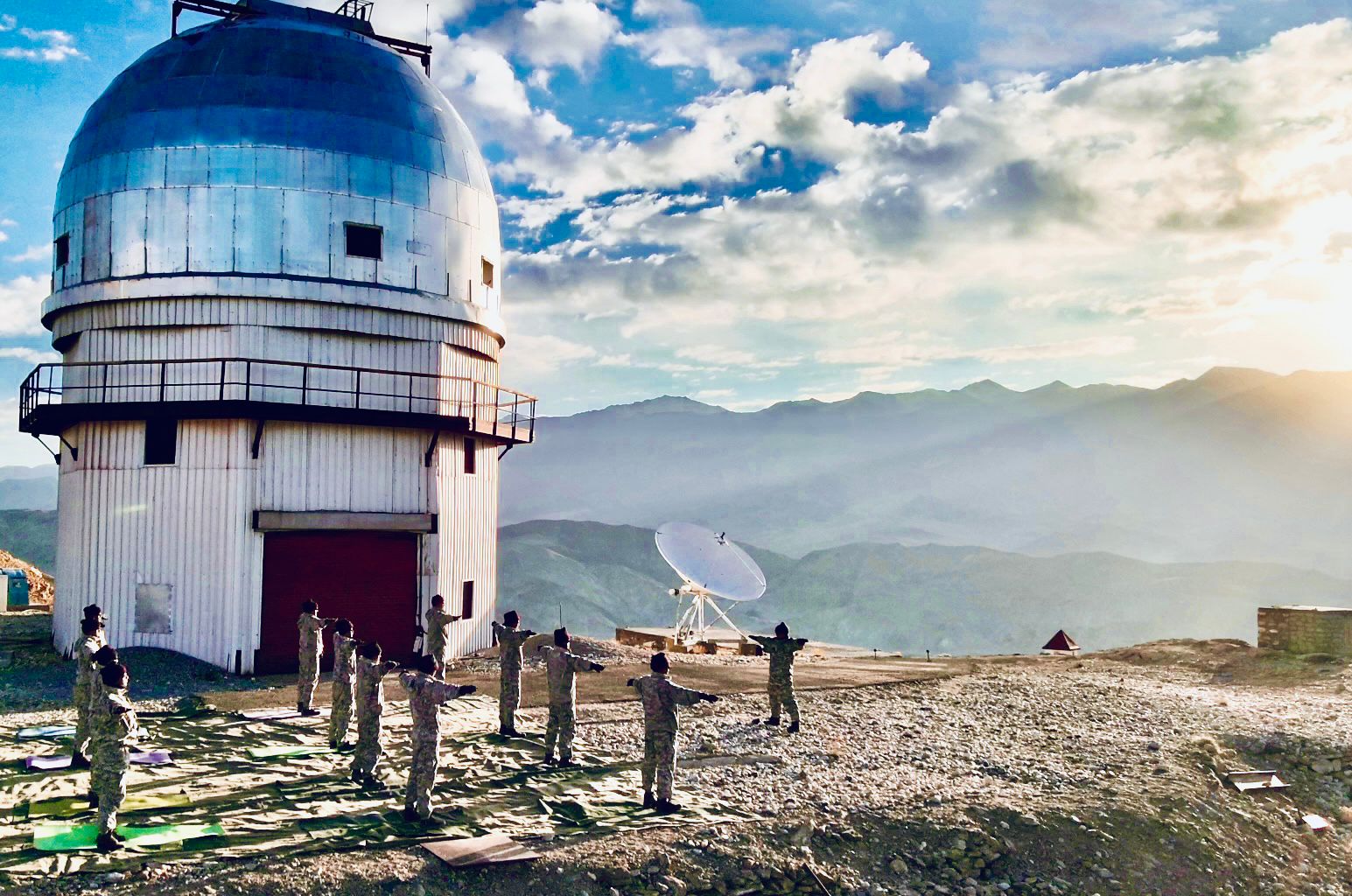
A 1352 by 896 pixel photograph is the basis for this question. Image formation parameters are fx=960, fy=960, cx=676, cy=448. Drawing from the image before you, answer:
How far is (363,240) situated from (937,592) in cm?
9316

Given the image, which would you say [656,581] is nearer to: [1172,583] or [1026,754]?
[1172,583]

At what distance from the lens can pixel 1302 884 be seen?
1301cm

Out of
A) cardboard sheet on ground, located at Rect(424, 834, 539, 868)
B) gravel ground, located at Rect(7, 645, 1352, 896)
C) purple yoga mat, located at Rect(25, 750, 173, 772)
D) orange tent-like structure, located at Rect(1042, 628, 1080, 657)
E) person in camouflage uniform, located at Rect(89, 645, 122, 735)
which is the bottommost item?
orange tent-like structure, located at Rect(1042, 628, 1080, 657)

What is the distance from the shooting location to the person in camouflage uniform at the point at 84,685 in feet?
40.7

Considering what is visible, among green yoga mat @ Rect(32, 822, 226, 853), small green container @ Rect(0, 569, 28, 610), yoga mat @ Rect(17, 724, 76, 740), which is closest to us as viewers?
green yoga mat @ Rect(32, 822, 226, 853)

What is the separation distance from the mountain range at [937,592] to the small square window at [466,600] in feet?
212

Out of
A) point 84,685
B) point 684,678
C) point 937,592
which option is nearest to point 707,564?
point 684,678

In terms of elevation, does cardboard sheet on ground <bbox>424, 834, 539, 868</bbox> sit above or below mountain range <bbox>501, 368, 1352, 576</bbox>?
below

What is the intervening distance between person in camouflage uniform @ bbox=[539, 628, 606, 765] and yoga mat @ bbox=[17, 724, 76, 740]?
7565 mm

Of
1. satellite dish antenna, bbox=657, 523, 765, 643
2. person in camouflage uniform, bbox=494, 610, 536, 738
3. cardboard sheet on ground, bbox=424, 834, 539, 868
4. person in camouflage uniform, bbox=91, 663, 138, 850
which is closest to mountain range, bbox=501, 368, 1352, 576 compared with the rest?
satellite dish antenna, bbox=657, 523, 765, 643

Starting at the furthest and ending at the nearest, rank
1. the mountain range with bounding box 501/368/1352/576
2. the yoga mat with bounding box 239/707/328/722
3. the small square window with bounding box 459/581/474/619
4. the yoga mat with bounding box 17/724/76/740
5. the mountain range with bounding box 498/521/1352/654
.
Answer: the mountain range with bounding box 501/368/1352/576 < the mountain range with bounding box 498/521/1352/654 < the small square window with bounding box 459/581/474/619 < the yoga mat with bounding box 239/707/328/722 < the yoga mat with bounding box 17/724/76/740

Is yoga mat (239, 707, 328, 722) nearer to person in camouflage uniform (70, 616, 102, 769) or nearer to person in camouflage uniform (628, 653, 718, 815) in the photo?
person in camouflage uniform (70, 616, 102, 769)

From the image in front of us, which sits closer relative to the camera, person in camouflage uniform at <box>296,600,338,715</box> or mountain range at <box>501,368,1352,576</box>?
person in camouflage uniform at <box>296,600,338,715</box>

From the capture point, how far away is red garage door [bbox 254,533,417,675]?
2189cm
